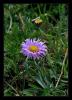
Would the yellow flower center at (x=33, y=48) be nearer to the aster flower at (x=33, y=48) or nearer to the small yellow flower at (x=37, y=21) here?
the aster flower at (x=33, y=48)

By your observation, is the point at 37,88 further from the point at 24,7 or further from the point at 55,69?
the point at 24,7

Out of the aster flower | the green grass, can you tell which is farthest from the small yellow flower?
the aster flower

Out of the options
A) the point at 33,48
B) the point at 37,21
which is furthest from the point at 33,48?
the point at 37,21

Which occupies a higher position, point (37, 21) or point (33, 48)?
point (37, 21)

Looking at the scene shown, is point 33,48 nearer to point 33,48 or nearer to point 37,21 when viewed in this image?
point 33,48

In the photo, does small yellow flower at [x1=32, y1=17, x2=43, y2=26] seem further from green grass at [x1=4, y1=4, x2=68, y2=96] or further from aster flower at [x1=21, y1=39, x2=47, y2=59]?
aster flower at [x1=21, y1=39, x2=47, y2=59]
